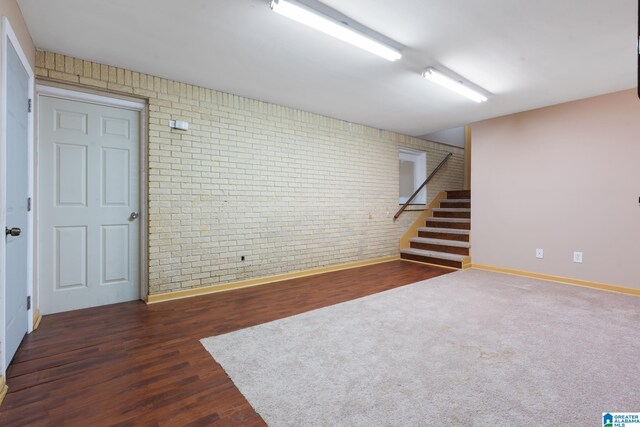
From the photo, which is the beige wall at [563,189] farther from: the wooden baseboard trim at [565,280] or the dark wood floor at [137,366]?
the dark wood floor at [137,366]

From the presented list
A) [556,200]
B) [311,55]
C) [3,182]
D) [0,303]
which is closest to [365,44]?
[311,55]

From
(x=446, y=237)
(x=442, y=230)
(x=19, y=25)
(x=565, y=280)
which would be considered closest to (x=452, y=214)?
(x=442, y=230)

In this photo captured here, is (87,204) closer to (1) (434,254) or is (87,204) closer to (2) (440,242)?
(1) (434,254)

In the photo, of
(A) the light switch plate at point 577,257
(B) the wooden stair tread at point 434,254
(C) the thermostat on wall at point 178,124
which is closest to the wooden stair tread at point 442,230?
Answer: (B) the wooden stair tread at point 434,254

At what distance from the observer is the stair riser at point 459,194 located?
22.9 feet

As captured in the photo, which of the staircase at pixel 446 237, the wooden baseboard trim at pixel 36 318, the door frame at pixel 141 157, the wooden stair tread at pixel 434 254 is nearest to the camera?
the wooden baseboard trim at pixel 36 318

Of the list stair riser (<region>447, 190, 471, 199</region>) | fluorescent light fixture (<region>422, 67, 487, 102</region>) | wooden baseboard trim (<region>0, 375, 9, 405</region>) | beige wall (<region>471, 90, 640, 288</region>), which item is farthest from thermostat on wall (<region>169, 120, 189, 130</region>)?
stair riser (<region>447, 190, 471, 199</region>)

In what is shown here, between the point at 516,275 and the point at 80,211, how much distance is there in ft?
19.6

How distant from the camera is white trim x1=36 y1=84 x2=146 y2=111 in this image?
9.74 ft

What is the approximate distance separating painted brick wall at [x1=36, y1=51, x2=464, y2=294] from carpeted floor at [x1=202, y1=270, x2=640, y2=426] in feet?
4.89

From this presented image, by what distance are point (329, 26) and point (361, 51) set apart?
23.6 inches

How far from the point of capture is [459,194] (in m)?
7.12

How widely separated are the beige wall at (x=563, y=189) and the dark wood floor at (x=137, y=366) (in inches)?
123

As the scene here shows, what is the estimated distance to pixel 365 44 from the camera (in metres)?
2.57
